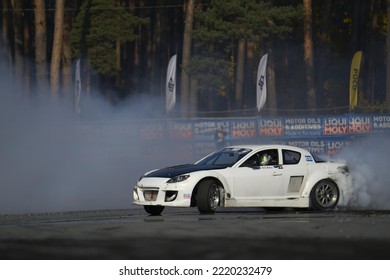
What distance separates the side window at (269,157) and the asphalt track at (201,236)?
1.02 meters

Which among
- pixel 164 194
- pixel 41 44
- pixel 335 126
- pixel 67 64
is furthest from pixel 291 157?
pixel 67 64

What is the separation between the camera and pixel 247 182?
60.6 ft

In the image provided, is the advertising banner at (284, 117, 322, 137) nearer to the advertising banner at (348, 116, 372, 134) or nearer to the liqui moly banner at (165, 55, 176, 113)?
the advertising banner at (348, 116, 372, 134)

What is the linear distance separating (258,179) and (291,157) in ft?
3.52

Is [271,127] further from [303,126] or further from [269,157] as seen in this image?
[269,157]

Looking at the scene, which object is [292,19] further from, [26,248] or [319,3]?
[26,248]

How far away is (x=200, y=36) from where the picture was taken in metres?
56.3

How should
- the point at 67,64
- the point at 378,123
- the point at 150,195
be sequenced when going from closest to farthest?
the point at 150,195 → the point at 378,123 → the point at 67,64

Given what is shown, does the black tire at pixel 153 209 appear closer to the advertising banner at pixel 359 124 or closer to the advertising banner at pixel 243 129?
the advertising banner at pixel 359 124

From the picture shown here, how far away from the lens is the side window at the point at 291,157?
63.1ft

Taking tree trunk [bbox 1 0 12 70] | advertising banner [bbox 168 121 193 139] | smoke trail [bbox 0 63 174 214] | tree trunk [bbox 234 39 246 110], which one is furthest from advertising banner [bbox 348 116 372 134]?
tree trunk [bbox 1 0 12 70]

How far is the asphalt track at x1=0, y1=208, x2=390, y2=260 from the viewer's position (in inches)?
458

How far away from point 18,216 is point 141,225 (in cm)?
395
